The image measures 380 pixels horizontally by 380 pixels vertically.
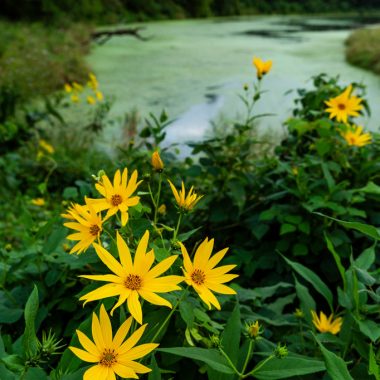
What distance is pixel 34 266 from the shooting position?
1.03 meters

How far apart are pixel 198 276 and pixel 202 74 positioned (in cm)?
563

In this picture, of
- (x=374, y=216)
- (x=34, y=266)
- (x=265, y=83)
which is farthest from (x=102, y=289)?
(x=265, y=83)

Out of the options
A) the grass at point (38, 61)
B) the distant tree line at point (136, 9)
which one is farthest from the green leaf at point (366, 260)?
the distant tree line at point (136, 9)

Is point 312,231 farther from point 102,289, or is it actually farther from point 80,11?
point 80,11

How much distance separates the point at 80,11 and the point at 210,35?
10.5ft

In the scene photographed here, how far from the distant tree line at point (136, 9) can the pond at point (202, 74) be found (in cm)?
197

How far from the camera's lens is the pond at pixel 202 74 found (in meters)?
4.20

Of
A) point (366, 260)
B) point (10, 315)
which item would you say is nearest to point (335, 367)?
point (366, 260)

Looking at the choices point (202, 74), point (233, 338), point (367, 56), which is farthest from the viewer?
point (367, 56)

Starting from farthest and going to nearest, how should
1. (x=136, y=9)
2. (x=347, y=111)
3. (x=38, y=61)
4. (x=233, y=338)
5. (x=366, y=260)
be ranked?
(x=136, y=9) < (x=38, y=61) < (x=347, y=111) < (x=366, y=260) < (x=233, y=338)

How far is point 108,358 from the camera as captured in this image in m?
0.51

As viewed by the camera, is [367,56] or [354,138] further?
[367,56]

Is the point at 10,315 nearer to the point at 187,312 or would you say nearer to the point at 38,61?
the point at 187,312

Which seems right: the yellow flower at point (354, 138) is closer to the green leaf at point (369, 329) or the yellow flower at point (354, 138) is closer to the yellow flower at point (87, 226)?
the green leaf at point (369, 329)
